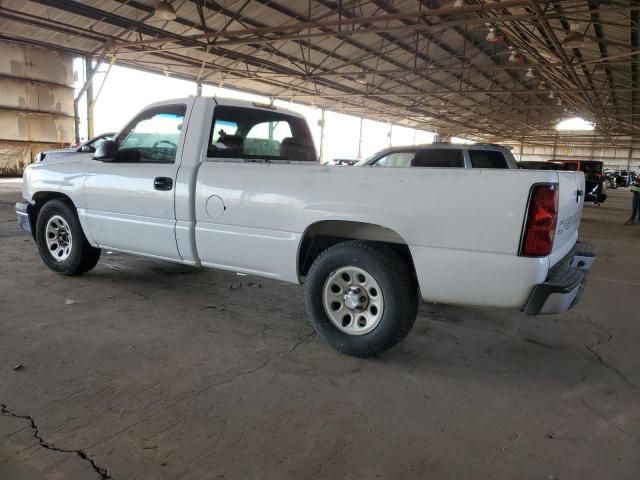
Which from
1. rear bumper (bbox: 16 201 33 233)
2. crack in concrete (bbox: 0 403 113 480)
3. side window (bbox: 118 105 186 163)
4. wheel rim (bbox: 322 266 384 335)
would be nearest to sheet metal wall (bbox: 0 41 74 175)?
rear bumper (bbox: 16 201 33 233)

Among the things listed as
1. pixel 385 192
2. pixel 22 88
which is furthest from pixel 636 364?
pixel 22 88

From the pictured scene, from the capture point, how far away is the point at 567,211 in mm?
3252

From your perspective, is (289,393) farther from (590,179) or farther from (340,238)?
(590,179)

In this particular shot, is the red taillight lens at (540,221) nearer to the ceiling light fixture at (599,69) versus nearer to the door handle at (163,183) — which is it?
the door handle at (163,183)

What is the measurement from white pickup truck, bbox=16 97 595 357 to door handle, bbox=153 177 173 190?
0.02m

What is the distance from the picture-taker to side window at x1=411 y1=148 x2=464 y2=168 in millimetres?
7809

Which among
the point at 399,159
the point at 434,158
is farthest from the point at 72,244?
the point at 434,158

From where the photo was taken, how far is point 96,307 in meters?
4.31

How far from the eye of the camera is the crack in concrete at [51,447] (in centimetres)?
215

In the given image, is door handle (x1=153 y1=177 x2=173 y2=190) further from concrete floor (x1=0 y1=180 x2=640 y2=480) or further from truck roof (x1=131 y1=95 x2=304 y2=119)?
concrete floor (x1=0 y1=180 x2=640 y2=480)

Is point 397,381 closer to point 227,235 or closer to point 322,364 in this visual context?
point 322,364

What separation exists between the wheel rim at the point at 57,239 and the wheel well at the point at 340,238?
9.69 feet

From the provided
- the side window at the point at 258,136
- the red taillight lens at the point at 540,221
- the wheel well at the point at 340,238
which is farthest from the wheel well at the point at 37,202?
the red taillight lens at the point at 540,221

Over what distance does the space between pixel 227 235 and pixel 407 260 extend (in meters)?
1.46
